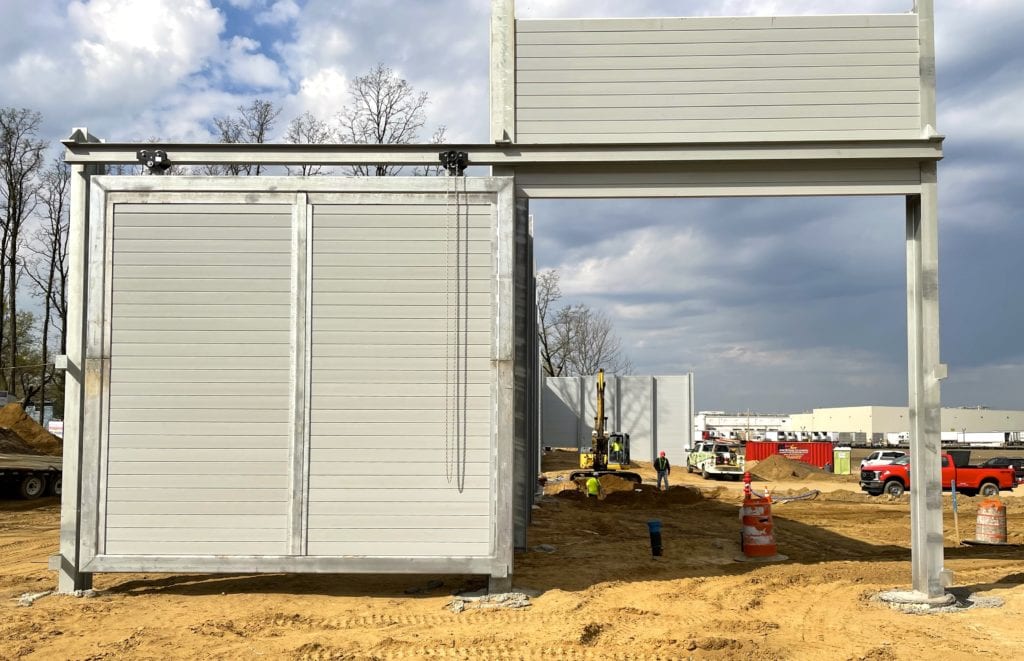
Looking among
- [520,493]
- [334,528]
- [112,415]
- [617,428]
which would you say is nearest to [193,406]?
[112,415]

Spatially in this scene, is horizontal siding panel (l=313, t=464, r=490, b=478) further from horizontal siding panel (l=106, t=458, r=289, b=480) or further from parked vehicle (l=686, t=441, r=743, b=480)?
parked vehicle (l=686, t=441, r=743, b=480)

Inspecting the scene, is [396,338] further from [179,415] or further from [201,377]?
[179,415]

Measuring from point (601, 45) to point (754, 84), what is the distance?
2107 millimetres

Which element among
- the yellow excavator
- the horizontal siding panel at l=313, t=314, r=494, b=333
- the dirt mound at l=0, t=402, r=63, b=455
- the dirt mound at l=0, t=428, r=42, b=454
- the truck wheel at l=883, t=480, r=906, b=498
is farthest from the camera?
the dirt mound at l=0, t=402, r=63, b=455

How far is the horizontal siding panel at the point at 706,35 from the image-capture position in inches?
417

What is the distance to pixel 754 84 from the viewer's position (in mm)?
10695

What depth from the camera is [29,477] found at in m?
24.1

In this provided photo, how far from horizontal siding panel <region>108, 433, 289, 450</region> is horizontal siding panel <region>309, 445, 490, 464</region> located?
525 millimetres

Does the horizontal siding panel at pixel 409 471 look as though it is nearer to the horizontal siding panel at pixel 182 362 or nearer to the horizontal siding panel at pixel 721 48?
the horizontal siding panel at pixel 182 362

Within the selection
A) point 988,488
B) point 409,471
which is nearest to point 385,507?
point 409,471

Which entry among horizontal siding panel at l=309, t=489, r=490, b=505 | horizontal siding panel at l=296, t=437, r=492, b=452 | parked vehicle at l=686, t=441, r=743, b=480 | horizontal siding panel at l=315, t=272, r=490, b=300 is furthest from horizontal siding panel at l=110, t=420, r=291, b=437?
parked vehicle at l=686, t=441, r=743, b=480

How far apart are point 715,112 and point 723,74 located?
509 millimetres

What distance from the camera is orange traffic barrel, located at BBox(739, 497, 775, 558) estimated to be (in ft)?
47.8

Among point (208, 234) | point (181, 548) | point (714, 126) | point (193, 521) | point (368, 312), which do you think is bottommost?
point (181, 548)
